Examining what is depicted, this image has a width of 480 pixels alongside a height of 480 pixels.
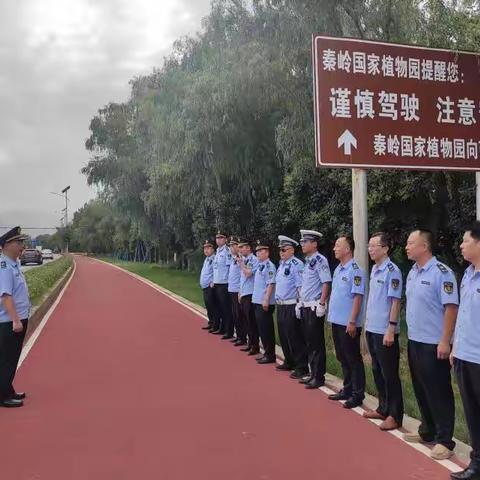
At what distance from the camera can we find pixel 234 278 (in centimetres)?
1002

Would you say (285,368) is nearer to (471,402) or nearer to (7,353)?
(7,353)

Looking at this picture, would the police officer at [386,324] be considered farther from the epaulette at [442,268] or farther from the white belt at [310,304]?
the white belt at [310,304]

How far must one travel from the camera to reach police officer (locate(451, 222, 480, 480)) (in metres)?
3.88

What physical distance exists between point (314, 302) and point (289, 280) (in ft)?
2.38

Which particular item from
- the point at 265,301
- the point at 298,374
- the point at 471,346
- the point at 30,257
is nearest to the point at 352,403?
the point at 298,374

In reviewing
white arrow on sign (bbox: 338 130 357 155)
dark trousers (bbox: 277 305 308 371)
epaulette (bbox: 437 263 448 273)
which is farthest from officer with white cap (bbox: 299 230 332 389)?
epaulette (bbox: 437 263 448 273)

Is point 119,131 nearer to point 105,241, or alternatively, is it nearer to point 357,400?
point 357,400

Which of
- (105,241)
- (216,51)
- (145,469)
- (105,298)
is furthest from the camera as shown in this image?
(105,241)

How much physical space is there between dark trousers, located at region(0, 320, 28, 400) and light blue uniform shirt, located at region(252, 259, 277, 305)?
3.32 meters

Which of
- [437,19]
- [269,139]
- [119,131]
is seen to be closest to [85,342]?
[437,19]

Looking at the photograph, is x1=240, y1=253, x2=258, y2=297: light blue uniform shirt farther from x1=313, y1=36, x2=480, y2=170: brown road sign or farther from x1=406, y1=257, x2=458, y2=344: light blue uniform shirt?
x1=406, y1=257, x2=458, y2=344: light blue uniform shirt

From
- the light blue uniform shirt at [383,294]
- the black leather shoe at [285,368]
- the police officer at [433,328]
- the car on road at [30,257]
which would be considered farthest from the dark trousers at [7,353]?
the car on road at [30,257]

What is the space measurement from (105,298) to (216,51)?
8.22 meters

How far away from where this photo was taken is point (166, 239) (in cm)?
3500
